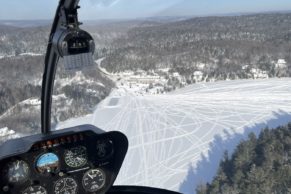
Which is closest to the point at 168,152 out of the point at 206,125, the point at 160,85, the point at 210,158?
the point at 210,158

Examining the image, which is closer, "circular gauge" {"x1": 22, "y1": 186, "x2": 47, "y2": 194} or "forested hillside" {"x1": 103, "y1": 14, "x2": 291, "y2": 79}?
"circular gauge" {"x1": 22, "y1": 186, "x2": 47, "y2": 194}

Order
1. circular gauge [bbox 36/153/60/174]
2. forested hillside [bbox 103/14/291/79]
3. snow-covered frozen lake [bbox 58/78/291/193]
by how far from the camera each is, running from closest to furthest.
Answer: circular gauge [bbox 36/153/60/174], snow-covered frozen lake [bbox 58/78/291/193], forested hillside [bbox 103/14/291/79]

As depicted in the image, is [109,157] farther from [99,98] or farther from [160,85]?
[160,85]

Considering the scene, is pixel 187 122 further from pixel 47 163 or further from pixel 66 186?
pixel 47 163

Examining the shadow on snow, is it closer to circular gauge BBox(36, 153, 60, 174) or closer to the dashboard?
the dashboard

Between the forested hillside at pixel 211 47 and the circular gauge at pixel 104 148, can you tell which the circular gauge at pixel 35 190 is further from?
the forested hillside at pixel 211 47

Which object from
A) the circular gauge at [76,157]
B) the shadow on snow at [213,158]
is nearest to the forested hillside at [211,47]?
the shadow on snow at [213,158]

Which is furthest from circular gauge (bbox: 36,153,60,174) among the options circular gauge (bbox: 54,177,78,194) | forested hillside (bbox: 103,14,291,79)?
forested hillside (bbox: 103,14,291,79)
